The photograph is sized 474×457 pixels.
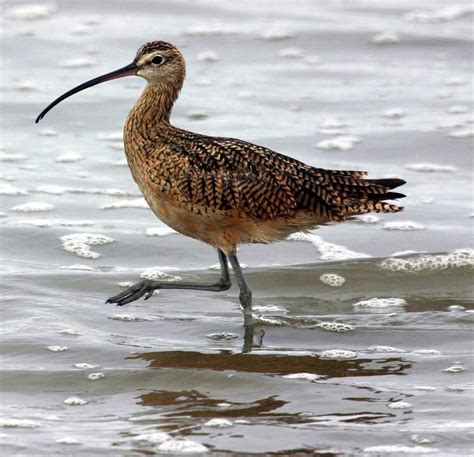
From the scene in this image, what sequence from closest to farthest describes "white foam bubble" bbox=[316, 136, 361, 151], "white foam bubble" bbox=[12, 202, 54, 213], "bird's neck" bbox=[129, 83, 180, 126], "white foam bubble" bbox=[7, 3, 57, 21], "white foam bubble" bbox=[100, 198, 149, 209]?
"bird's neck" bbox=[129, 83, 180, 126]
"white foam bubble" bbox=[12, 202, 54, 213]
"white foam bubble" bbox=[100, 198, 149, 209]
"white foam bubble" bbox=[316, 136, 361, 151]
"white foam bubble" bbox=[7, 3, 57, 21]

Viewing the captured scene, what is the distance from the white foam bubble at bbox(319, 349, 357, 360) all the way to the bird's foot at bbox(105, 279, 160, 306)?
3.92ft

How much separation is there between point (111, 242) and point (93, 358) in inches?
94.5

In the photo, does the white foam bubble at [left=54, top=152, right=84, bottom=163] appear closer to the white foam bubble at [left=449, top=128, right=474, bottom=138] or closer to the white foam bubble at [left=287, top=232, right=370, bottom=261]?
the white foam bubble at [left=287, top=232, right=370, bottom=261]

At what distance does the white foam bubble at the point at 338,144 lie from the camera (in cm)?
1195

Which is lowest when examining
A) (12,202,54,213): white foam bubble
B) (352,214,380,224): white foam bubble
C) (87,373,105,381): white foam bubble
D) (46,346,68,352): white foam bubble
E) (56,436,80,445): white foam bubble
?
(56,436,80,445): white foam bubble

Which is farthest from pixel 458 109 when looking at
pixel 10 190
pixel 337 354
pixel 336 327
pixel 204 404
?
pixel 204 404

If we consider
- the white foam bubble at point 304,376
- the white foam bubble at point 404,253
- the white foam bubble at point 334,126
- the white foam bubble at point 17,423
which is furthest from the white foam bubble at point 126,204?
the white foam bubble at point 17,423

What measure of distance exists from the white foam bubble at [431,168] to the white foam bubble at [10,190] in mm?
3365

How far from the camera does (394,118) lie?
1291cm

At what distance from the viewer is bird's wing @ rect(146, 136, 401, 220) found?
7930mm

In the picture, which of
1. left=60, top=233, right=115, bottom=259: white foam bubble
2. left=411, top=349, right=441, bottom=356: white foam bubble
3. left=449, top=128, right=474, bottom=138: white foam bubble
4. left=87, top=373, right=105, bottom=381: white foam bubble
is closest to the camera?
left=87, top=373, right=105, bottom=381: white foam bubble

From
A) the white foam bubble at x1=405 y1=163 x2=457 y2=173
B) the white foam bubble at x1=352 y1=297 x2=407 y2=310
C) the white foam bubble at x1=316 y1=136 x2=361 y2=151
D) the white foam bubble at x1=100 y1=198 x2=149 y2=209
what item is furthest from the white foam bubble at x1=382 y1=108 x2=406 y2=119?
the white foam bubble at x1=352 y1=297 x2=407 y2=310

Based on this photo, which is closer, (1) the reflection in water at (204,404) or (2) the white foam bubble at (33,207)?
(1) the reflection in water at (204,404)

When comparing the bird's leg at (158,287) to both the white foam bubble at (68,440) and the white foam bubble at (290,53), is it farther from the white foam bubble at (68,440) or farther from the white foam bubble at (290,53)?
the white foam bubble at (290,53)
